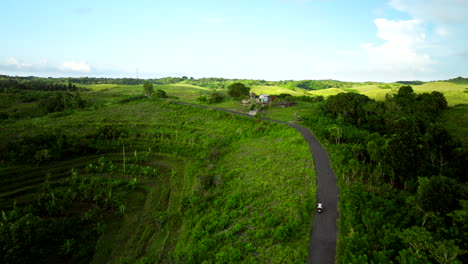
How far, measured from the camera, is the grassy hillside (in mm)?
21172

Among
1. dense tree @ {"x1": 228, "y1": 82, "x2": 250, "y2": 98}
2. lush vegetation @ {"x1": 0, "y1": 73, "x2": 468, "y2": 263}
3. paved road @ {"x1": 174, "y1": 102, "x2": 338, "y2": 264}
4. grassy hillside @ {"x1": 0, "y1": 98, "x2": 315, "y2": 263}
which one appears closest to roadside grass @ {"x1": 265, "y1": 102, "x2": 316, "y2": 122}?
lush vegetation @ {"x1": 0, "y1": 73, "x2": 468, "y2": 263}

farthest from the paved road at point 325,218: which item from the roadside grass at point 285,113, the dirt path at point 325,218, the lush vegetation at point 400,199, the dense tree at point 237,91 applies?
the dense tree at point 237,91

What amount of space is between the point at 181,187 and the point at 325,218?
2241 centimetres

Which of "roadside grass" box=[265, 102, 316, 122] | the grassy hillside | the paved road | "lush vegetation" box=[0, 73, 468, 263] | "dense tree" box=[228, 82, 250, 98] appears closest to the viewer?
the paved road

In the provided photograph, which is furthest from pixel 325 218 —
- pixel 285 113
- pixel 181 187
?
pixel 285 113

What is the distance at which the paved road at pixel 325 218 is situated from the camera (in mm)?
17452

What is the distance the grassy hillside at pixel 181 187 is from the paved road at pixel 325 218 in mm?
837

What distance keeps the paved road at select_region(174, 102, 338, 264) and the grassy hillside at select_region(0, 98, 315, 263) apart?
2.75 ft

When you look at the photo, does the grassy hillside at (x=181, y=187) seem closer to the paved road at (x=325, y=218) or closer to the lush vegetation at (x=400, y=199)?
the paved road at (x=325, y=218)

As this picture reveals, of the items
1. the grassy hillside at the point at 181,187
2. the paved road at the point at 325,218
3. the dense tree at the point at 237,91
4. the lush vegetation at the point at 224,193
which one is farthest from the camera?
the dense tree at the point at 237,91

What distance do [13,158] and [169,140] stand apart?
28075 mm

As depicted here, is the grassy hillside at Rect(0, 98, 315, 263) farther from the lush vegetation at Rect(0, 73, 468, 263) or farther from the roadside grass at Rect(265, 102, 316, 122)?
A: the roadside grass at Rect(265, 102, 316, 122)

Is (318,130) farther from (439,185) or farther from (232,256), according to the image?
(232,256)

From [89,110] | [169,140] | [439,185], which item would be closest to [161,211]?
[169,140]
